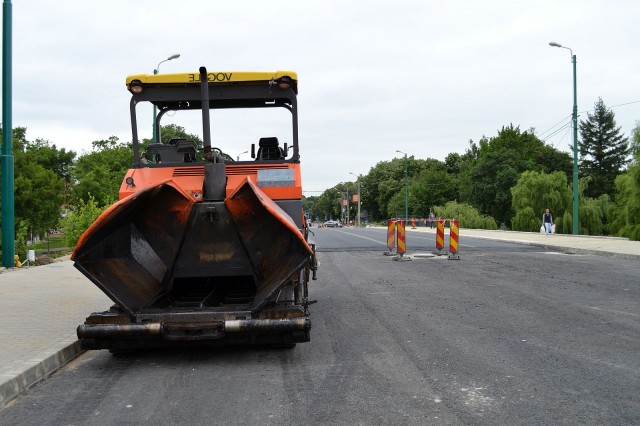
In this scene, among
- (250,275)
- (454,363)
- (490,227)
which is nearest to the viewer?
(454,363)

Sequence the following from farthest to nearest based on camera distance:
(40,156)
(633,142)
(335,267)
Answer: (40,156) → (633,142) → (335,267)

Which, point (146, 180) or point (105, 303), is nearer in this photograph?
point (146, 180)

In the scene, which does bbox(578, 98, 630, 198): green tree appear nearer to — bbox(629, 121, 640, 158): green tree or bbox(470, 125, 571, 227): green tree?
bbox(470, 125, 571, 227): green tree

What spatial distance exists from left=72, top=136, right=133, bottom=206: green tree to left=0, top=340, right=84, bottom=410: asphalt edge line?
35559mm

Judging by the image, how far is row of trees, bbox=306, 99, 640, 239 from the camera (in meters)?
45.9

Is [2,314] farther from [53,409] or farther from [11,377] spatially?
[53,409]

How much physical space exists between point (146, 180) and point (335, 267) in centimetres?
942

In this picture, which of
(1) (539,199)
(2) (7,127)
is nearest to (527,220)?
(1) (539,199)

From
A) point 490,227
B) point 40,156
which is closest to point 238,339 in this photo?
point 40,156

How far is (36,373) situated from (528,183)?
49.6m

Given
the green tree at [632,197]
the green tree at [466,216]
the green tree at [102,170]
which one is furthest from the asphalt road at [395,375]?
the green tree at [466,216]

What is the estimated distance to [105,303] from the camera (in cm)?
907

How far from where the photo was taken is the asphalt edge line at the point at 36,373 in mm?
4582

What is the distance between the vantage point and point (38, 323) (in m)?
7.23
